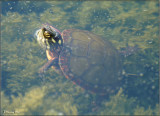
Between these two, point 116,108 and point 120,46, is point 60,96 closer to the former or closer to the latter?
point 116,108

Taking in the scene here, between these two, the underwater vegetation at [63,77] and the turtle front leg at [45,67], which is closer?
the underwater vegetation at [63,77]

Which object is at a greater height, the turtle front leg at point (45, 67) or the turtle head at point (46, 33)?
the turtle head at point (46, 33)

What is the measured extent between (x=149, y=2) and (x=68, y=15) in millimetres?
3252

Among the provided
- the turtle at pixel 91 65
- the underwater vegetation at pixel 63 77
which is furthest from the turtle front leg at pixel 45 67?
the turtle at pixel 91 65

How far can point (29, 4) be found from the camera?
6.04 metres

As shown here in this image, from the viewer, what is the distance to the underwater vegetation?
162 inches

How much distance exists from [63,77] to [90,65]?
90 centimetres

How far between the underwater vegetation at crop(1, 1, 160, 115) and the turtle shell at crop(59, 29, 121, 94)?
311 millimetres

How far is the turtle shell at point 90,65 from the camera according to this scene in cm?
417

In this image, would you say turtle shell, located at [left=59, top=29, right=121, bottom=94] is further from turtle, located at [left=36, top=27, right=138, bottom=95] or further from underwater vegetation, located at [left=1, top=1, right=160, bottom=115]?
underwater vegetation, located at [left=1, top=1, right=160, bottom=115]

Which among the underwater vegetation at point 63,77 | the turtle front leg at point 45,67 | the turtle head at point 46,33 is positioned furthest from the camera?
the turtle front leg at point 45,67

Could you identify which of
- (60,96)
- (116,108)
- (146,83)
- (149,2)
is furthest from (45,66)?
(149,2)

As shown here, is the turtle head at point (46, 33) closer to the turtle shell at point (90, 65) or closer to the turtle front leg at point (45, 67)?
the turtle shell at point (90, 65)

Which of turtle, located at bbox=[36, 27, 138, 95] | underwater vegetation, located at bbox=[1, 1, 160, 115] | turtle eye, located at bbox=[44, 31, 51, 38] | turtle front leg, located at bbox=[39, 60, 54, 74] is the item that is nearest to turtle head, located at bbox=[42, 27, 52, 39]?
turtle eye, located at bbox=[44, 31, 51, 38]
